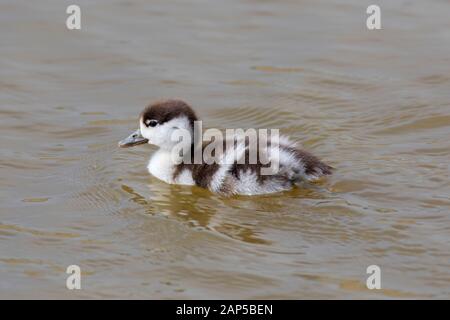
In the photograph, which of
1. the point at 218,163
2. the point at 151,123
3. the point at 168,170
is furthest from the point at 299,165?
the point at 151,123

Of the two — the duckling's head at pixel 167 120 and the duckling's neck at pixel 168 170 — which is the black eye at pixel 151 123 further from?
the duckling's neck at pixel 168 170

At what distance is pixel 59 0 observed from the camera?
9.58m

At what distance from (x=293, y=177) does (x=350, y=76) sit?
94.0 inches

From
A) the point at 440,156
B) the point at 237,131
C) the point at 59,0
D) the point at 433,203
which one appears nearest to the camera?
the point at 433,203

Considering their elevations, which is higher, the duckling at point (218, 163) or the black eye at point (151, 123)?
the black eye at point (151, 123)

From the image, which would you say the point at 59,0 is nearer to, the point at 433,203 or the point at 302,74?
the point at 302,74

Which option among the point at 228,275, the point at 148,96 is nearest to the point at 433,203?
the point at 228,275

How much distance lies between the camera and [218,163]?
6.18 meters

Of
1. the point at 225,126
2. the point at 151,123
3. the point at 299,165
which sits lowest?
the point at 299,165

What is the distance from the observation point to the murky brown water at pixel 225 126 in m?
5.12

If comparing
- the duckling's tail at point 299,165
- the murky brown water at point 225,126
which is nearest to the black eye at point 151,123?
the murky brown water at point 225,126

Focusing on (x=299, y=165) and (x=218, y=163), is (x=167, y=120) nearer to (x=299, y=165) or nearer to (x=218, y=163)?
(x=218, y=163)

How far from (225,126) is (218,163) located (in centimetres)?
130

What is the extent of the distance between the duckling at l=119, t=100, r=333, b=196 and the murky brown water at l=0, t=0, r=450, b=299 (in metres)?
0.09
